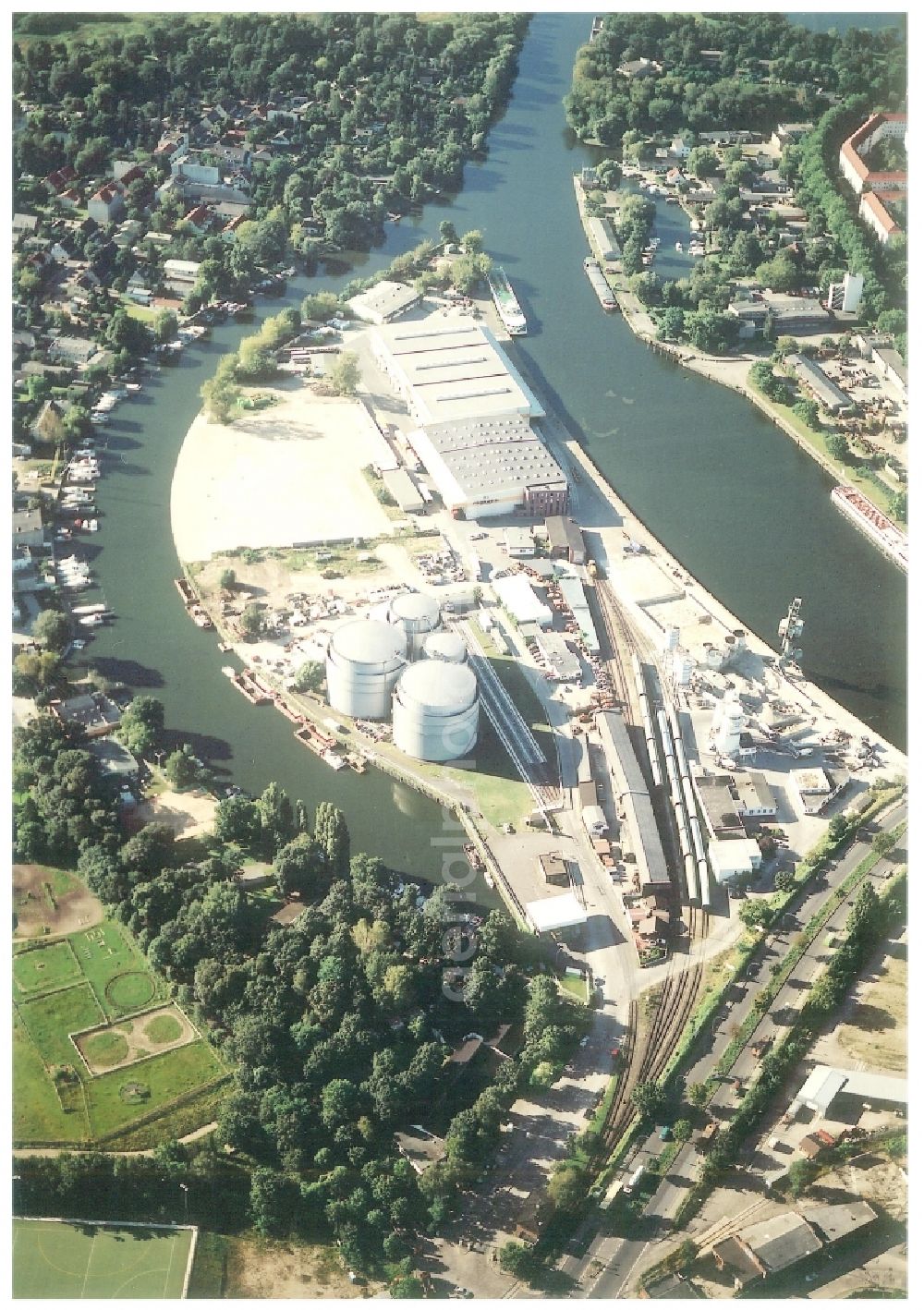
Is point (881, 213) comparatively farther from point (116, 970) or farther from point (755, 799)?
point (116, 970)

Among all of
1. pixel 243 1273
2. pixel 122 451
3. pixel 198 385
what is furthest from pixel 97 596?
pixel 243 1273

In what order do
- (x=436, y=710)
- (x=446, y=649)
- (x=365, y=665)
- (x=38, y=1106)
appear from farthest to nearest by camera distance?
(x=446, y=649), (x=365, y=665), (x=436, y=710), (x=38, y=1106)

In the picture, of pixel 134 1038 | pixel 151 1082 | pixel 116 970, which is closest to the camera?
pixel 151 1082

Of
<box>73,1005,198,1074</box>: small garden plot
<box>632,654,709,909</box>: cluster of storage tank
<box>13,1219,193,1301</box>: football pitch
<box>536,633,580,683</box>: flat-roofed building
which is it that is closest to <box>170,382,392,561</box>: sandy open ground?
<box>536,633,580,683</box>: flat-roofed building

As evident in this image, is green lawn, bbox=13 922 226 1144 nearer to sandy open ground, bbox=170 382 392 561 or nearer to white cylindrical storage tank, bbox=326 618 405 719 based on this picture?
white cylindrical storage tank, bbox=326 618 405 719

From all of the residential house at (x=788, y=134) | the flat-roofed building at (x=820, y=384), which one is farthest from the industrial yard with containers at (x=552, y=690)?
the residential house at (x=788, y=134)

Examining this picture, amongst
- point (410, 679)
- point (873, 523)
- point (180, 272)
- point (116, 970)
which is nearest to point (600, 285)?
point (180, 272)
